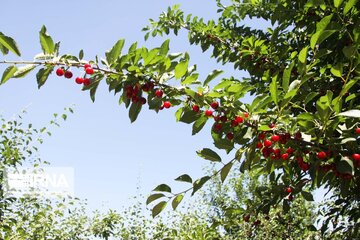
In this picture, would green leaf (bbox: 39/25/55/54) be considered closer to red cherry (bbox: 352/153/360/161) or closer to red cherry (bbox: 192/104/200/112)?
red cherry (bbox: 192/104/200/112)

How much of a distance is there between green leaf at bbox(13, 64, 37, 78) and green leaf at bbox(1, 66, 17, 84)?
0.02 m

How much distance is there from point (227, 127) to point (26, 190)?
6447 mm

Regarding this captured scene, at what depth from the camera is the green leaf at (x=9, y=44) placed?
1768 millimetres

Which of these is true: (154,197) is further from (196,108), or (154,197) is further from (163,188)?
(196,108)

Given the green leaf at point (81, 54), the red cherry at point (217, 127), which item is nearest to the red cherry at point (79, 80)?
the green leaf at point (81, 54)

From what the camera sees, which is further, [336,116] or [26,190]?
[26,190]

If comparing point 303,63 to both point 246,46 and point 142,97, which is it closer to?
point 142,97

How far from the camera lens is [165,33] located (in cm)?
604

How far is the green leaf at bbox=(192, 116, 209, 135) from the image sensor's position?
82.7 inches

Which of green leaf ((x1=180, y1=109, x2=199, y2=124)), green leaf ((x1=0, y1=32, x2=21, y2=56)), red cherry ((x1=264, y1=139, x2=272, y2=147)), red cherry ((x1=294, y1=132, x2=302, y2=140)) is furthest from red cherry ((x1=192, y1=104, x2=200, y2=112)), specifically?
green leaf ((x1=0, y1=32, x2=21, y2=56))

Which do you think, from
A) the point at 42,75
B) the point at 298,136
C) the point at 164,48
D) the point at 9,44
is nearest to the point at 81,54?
the point at 42,75

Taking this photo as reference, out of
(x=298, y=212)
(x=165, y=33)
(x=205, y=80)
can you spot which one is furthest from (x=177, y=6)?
(x=298, y=212)

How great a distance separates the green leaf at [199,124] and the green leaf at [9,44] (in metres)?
1.05

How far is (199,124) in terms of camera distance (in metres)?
2.14
